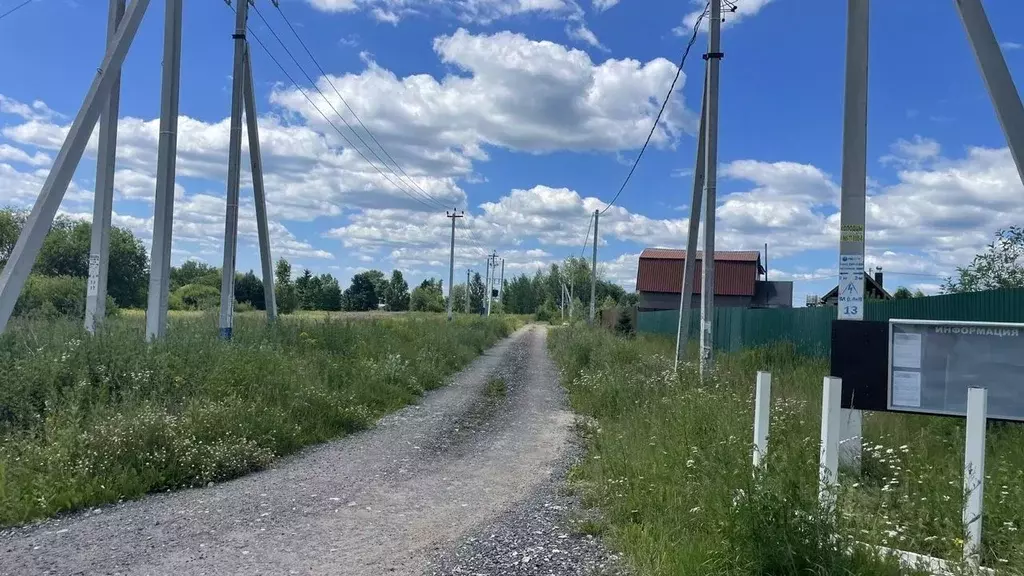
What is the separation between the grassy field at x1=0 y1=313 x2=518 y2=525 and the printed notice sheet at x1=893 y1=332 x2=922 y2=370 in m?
6.36

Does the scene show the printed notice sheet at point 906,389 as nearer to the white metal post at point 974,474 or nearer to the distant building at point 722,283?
the white metal post at point 974,474

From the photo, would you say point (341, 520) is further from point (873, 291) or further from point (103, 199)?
point (873, 291)

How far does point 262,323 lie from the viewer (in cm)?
1573

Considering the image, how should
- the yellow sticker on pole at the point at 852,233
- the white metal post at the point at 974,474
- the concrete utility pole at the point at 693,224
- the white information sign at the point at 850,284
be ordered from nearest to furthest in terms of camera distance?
the white metal post at the point at 974,474 < the white information sign at the point at 850,284 < the yellow sticker on pole at the point at 852,233 < the concrete utility pole at the point at 693,224

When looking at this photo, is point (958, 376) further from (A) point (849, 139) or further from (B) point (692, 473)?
(A) point (849, 139)

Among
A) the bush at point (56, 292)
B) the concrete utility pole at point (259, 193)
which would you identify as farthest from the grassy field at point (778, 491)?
the bush at point (56, 292)

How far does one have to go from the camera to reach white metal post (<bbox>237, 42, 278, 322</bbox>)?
50.3 ft

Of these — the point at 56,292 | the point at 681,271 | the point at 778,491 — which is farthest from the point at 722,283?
the point at 778,491

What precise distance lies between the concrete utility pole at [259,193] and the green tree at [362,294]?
88.8 meters

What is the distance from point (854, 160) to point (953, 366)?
2.63 m

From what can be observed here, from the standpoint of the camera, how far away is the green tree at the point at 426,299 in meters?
92.2

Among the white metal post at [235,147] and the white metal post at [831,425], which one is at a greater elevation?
the white metal post at [235,147]

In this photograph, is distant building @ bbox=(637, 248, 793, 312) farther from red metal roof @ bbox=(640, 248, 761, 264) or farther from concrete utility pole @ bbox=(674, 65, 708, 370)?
concrete utility pole @ bbox=(674, 65, 708, 370)

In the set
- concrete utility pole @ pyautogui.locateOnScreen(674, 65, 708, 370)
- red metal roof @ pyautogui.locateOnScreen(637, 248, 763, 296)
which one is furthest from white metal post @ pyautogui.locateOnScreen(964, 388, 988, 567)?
red metal roof @ pyautogui.locateOnScreen(637, 248, 763, 296)
